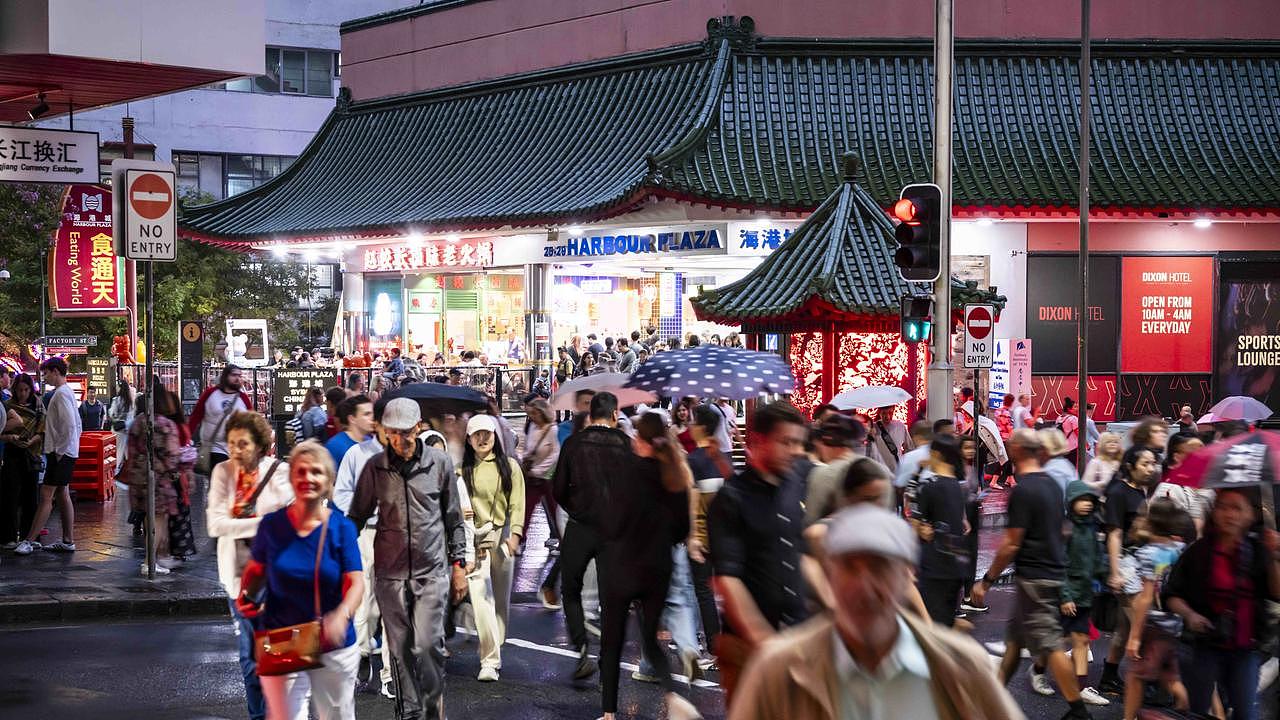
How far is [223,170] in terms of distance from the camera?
64.2 metres

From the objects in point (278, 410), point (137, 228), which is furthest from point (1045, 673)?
point (278, 410)

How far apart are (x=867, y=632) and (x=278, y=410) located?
823 inches

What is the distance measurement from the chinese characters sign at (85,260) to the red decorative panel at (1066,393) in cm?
1603

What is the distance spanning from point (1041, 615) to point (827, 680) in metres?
5.77

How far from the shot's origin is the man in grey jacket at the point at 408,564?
27.0ft

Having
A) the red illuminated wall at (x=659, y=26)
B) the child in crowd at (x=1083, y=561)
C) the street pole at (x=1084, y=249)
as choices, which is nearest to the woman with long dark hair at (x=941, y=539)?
the child in crowd at (x=1083, y=561)

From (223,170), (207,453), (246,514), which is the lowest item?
(207,453)

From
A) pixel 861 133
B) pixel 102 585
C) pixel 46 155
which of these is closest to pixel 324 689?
pixel 102 585

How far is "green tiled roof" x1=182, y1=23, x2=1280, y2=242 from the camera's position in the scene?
83.1 feet

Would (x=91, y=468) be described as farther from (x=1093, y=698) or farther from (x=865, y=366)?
(x=1093, y=698)

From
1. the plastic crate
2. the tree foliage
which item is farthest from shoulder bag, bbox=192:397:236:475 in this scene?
the tree foliage

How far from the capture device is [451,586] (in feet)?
28.5

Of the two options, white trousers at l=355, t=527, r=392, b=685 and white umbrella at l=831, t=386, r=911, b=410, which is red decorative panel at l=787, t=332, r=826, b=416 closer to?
white umbrella at l=831, t=386, r=911, b=410

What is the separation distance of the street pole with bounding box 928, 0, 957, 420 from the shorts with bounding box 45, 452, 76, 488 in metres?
9.18
